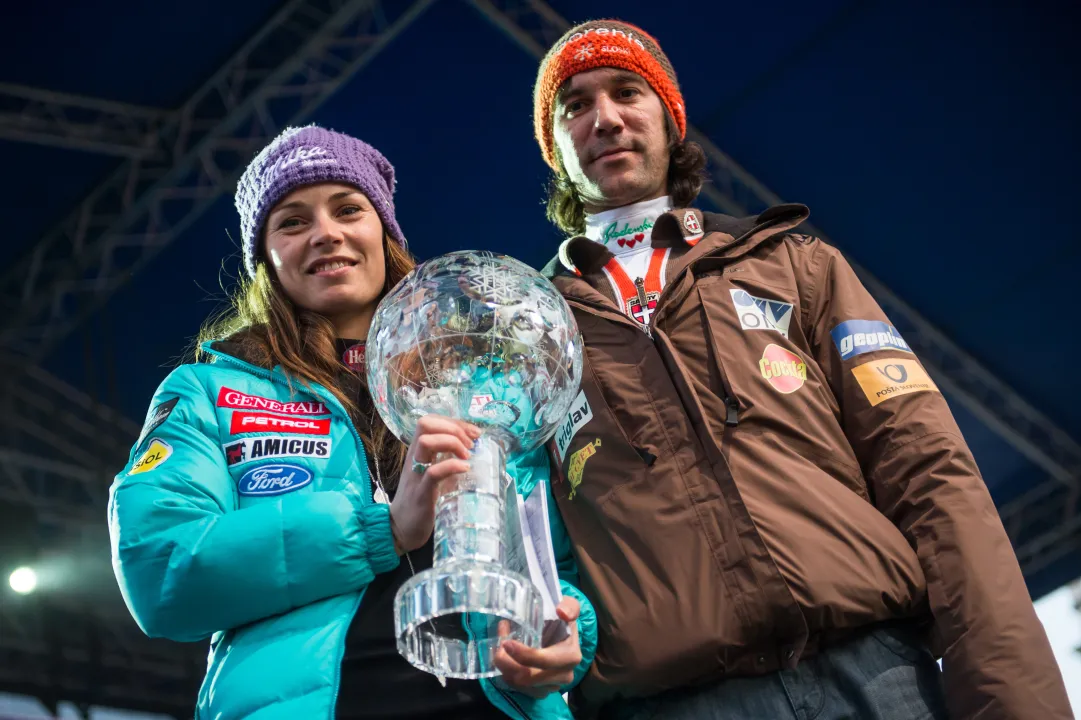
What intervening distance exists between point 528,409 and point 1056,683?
0.93 m

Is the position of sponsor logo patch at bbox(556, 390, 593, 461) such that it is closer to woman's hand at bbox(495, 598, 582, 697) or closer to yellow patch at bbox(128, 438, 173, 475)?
woman's hand at bbox(495, 598, 582, 697)

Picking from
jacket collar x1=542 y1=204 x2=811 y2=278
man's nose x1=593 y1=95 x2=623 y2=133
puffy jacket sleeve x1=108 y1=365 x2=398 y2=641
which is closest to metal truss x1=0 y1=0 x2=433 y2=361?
man's nose x1=593 y1=95 x2=623 y2=133

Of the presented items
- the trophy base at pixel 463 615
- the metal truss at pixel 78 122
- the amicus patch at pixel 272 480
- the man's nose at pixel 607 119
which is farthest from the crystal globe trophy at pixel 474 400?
the metal truss at pixel 78 122

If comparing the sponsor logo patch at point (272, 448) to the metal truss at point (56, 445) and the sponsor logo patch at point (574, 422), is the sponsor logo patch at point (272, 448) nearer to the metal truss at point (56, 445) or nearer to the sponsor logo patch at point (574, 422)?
the sponsor logo patch at point (574, 422)

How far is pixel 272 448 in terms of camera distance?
1691mm

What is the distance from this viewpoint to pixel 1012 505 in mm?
7121

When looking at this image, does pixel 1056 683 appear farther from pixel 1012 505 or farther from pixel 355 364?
pixel 1012 505

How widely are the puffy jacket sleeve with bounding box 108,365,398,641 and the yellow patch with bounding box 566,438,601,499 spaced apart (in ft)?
1.65

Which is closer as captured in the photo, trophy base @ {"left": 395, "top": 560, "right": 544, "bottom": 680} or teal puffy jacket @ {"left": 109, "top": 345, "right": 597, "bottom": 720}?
trophy base @ {"left": 395, "top": 560, "right": 544, "bottom": 680}

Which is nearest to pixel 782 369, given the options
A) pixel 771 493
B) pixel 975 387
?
pixel 771 493

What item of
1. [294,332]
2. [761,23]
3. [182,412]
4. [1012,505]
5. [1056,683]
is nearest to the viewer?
[1056,683]

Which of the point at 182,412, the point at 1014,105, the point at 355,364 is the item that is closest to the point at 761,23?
the point at 1014,105

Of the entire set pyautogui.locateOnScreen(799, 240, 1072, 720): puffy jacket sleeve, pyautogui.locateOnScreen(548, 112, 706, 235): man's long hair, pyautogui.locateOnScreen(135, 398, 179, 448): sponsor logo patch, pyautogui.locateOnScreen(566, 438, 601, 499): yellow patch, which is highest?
pyautogui.locateOnScreen(548, 112, 706, 235): man's long hair

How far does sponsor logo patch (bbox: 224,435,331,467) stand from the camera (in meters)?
1.68
